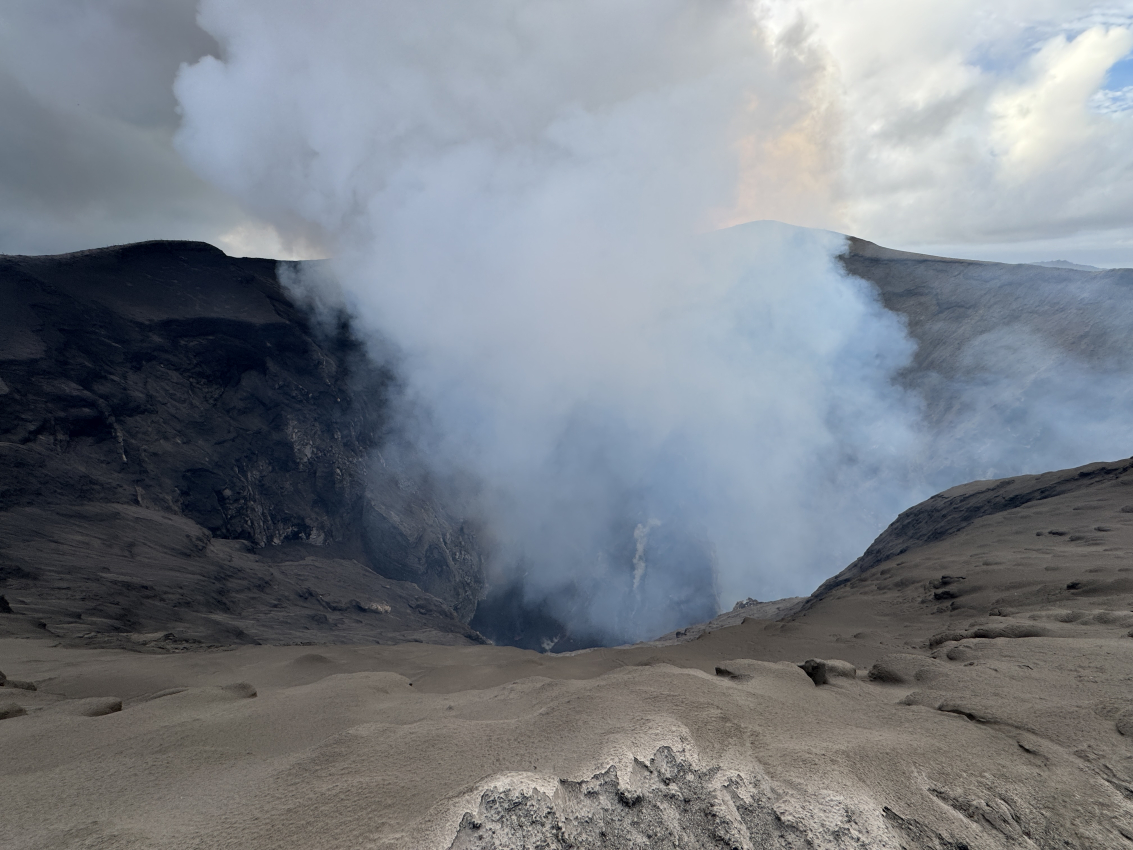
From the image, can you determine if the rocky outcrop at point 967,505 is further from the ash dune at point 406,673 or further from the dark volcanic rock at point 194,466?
the dark volcanic rock at point 194,466

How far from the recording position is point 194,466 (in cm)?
2206

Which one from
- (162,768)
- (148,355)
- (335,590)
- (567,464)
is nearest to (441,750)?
(162,768)

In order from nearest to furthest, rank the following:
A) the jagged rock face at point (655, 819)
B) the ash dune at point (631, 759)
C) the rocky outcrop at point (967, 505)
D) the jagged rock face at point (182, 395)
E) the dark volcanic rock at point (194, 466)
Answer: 1. the jagged rock face at point (655, 819)
2. the ash dune at point (631, 759)
3. the dark volcanic rock at point (194, 466)
4. the rocky outcrop at point (967, 505)
5. the jagged rock face at point (182, 395)

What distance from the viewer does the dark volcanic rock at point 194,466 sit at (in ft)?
46.6

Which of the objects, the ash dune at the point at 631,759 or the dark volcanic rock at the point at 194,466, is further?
the dark volcanic rock at the point at 194,466

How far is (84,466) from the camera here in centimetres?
1823

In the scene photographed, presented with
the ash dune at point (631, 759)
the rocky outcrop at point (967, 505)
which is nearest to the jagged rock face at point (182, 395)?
the ash dune at point (631, 759)

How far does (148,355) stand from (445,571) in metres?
17.1

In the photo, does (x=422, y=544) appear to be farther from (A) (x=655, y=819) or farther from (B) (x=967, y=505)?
(A) (x=655, y=819)

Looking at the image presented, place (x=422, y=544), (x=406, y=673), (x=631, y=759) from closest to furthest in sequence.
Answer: (x=631, y=759)
(x=406, y=673)
(x=422, y=544)

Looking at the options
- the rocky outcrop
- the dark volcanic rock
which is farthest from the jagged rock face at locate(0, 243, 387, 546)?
the rocky outcrop

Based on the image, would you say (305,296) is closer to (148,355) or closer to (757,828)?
(148,355)

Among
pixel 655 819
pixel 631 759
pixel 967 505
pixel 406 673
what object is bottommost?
pixel 406 673

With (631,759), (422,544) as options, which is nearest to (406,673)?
(631,759)
